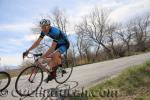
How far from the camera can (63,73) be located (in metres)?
9.31

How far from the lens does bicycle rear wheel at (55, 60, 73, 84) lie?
357 inches

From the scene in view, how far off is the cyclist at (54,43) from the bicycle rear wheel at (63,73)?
0.55 m


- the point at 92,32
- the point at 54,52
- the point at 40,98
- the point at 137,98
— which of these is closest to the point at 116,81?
the point at 137,98

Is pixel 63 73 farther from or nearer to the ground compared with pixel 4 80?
farther from the ground

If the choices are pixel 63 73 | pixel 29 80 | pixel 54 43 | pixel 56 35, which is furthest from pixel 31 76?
pixel 63 73

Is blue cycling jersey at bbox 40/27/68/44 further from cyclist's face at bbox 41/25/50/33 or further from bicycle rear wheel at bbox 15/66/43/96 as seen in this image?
bicycle rear wheel at bbox 15/66/43/96

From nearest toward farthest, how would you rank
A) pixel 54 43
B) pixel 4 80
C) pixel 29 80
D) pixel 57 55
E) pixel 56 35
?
pixel 29 80, pixel 56 35, pixel 54 43, pixel 57 55, pixel 4 80

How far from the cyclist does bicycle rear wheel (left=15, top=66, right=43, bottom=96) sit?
1.48ft

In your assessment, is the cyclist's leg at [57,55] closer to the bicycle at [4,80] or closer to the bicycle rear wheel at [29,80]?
the bicycle rear wheel at [29,80]

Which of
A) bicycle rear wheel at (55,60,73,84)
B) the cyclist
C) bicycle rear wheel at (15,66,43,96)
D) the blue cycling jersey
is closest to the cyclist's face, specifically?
the cyclist

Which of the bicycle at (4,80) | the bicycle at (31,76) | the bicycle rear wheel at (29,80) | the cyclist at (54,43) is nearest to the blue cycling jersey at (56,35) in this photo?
the cyclist at (54,43)

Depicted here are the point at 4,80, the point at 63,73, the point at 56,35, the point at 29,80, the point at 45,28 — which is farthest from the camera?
the point at 63,73

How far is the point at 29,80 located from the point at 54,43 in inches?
53.2

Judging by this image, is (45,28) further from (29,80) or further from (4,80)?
(4,80)
